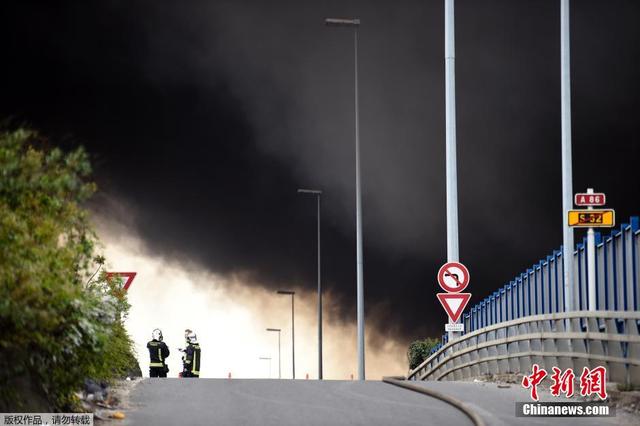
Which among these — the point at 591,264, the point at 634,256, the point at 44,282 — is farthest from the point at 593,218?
the point at 44,282

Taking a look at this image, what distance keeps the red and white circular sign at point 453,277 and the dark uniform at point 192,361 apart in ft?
23.7

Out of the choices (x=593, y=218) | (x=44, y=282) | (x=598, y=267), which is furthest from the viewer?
(x=598, y=267)

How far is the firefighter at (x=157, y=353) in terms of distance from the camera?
29.9 m

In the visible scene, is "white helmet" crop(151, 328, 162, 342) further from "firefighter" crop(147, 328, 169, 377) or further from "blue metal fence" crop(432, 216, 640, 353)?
"blue metal fence" crop(432, 216, 640, 353)

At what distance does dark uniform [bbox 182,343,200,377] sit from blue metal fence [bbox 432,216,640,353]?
10.5 metres

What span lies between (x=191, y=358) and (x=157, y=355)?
1.95 metres

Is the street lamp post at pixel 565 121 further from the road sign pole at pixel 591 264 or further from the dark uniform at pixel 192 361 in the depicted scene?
the dark uniform at pixel 192 361

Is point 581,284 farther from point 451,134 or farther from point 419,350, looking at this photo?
point 419,350

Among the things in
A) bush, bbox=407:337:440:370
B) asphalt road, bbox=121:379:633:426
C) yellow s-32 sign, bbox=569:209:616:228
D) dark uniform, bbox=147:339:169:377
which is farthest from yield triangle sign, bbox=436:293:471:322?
bush, bbox=407:337:440:370

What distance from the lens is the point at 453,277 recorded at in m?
29.7

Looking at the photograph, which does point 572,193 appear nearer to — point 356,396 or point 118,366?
point 356,396

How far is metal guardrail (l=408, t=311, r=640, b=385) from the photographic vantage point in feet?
62.2

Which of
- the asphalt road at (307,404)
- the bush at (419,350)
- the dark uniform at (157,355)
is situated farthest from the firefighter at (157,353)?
the bush at (419,350)

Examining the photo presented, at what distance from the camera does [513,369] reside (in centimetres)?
2552
